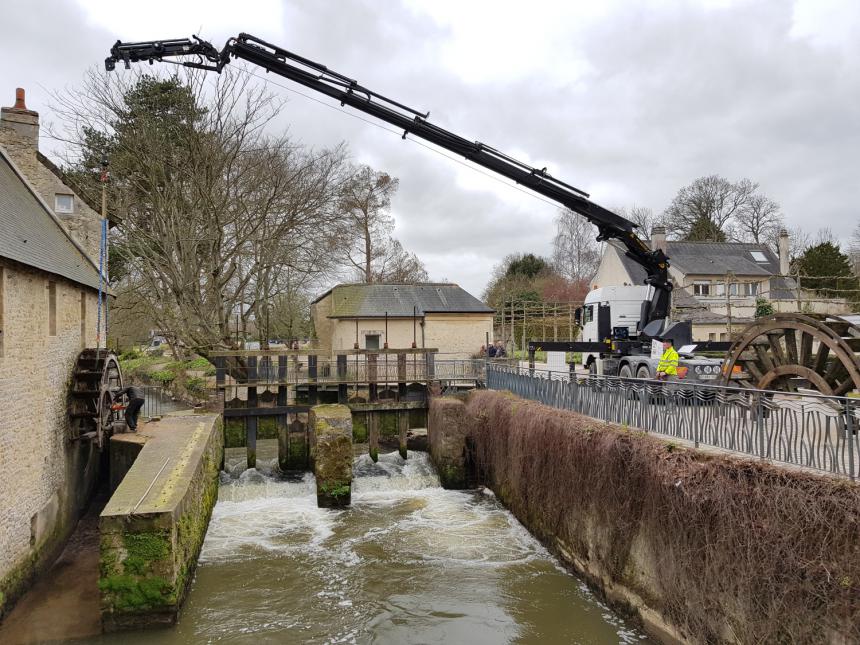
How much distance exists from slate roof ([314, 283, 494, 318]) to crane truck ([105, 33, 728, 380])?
10.8 m

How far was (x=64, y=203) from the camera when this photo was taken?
16125mm

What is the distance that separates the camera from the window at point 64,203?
628 inches

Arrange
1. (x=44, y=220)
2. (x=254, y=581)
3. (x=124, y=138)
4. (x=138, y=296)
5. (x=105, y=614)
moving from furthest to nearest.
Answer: (x=138, y=296)
(x=124, y=138)
(x=44, y=220)
(x=254, y=581)
(x=105, y=614)

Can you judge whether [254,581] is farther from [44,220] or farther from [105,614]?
[44,220]

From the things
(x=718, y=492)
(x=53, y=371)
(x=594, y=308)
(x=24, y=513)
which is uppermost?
(x=594, y=308)

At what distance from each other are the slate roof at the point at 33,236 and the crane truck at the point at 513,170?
3.48m

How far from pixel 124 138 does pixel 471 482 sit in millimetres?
16338

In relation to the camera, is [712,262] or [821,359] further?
[712,262]

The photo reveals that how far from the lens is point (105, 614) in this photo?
7.16 m

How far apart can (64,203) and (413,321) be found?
46.2 ft

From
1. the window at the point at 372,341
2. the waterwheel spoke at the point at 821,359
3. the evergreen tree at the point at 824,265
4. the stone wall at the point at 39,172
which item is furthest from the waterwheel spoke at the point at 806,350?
the evergreen tree at the point at 824,265

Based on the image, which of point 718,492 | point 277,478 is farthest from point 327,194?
point 718,492

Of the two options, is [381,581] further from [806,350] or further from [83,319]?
[83,319]

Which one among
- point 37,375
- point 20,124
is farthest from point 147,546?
point 20,124
